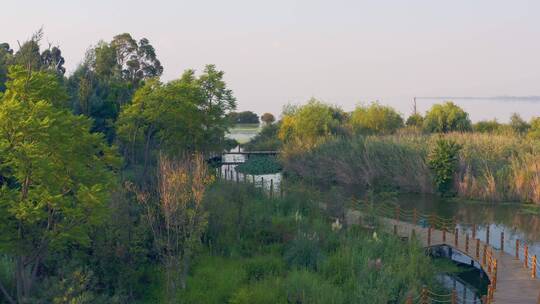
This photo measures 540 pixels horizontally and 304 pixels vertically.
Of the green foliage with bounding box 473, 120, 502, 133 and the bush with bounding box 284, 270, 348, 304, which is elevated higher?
the green foliage with bounding box 473, 120, 502, 133

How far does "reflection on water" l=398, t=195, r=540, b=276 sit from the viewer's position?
2180 cm

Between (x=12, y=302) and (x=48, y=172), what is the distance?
9.41ft

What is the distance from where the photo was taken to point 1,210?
32.7 ft

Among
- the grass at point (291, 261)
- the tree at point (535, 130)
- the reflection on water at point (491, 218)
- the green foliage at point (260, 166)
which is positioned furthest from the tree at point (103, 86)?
the tree at point (535, 130)

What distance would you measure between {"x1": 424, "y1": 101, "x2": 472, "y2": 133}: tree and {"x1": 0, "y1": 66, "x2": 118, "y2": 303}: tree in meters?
46.3

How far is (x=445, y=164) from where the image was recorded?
3291 centimetres

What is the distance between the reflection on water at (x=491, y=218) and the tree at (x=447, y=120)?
21995 millimetres

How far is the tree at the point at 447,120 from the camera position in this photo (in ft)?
176

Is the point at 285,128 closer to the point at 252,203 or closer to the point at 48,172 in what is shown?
the point at 252,203

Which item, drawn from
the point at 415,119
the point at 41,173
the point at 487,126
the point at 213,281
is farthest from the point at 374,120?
the point at 41,173

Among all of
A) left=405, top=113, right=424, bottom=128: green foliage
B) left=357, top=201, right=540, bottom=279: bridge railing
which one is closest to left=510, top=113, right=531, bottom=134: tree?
left=405, top=113, right=424, bottom=128: green foliage

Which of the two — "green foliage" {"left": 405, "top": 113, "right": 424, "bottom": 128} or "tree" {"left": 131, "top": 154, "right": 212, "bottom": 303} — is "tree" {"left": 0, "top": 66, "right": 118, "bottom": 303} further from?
"green foliage" {"left": 405, "top": 113, "right": 424, "bottom": 128}

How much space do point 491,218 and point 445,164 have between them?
268 inches

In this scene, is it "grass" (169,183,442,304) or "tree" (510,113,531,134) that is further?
"tree" (510,113,531,134)
